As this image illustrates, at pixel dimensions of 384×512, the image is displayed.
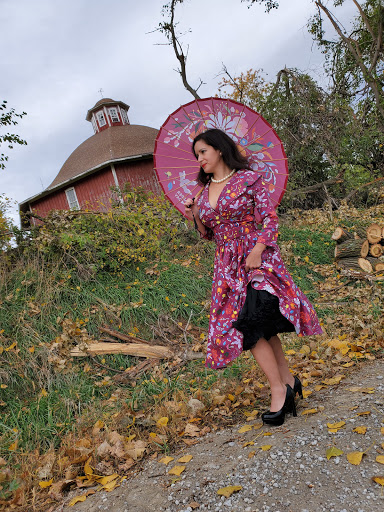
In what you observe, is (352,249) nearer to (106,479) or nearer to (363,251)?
(363,251)

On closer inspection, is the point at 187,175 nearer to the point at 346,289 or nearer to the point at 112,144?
the point at 346,289

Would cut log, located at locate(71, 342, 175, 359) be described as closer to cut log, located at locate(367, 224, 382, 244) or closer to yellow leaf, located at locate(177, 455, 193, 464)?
yellow leaf, located at locate(177, 455, 193, 464)

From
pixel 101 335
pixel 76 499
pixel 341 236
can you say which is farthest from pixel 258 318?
pixel 341 236

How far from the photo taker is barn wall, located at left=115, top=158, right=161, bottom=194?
16.6 meters

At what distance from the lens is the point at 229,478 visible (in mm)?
2055

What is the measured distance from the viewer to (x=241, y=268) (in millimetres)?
2537

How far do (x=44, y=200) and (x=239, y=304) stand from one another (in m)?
19.0

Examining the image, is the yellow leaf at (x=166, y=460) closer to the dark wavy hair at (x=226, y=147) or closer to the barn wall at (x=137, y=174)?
the dark wavy hair at (x=226, y=147)

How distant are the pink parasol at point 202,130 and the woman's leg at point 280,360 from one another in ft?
3.08

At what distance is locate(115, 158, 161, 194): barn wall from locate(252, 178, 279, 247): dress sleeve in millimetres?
14307

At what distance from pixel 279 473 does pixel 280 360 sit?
2.62 ft

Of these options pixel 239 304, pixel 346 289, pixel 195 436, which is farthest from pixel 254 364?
pixel 346 289

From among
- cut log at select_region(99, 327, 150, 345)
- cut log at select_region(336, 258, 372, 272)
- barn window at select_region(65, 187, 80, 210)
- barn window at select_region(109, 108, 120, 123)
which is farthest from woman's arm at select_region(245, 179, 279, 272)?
barn window at select_region(109, 108, 120, 123)

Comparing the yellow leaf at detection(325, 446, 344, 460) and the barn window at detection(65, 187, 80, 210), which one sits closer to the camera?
the yellow leaf at detection(325, 446, 344, 460)
